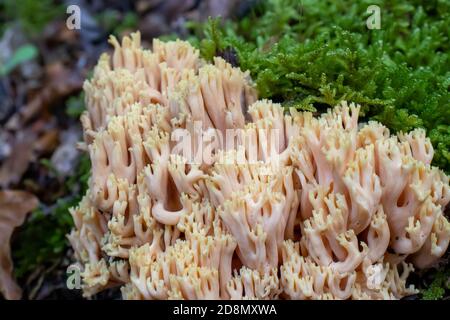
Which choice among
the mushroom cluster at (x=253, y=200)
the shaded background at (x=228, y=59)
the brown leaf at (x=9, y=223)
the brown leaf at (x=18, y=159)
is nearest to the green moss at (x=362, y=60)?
the shaded background at (x=228, y=59)

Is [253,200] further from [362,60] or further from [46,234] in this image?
[46,234]

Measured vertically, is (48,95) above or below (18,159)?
above

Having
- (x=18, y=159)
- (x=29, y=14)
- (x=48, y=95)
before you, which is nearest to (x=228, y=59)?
(x=18, y=159)

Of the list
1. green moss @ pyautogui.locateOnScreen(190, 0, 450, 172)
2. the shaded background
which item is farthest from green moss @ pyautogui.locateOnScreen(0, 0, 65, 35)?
green moss @ pyautogui.locateOnScreen(190, 0, 450, 172)

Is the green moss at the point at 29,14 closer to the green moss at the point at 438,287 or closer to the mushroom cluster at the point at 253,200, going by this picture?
the mushroom cluster at the point at 253,200
